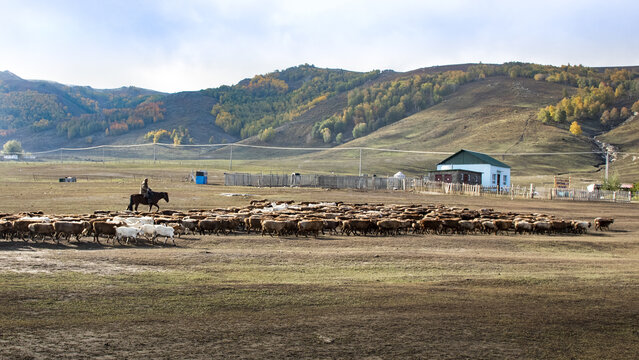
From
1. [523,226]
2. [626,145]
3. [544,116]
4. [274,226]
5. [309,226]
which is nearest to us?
[274,226]

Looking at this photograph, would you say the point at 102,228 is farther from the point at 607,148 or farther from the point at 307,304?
the point at 607,148

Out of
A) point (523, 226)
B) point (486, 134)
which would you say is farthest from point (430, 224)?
point (486, 134)

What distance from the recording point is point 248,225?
26906mm

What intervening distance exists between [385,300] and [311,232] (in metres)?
14.3

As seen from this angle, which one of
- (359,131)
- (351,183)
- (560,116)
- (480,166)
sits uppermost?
(560,116)

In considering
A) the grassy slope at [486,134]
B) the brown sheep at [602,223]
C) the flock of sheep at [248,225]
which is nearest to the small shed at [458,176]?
the grassy slope at [486,134]

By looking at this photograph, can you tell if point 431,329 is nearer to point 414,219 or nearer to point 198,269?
point 198,269

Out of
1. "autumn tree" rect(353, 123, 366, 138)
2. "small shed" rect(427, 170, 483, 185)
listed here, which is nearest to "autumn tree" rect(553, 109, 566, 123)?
"autumn tree" rect(353, 123, 366, 138)

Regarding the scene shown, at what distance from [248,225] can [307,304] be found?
1476cm

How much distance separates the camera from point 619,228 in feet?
117

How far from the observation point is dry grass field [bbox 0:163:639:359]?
1002 centimetres

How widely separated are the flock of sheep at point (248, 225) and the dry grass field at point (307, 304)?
3.88 ft

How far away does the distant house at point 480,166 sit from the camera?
8400 centimetres

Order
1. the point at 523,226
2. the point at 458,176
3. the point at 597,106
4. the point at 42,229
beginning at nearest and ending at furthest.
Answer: the point at 42,229 < the point at 523,226 < the point at 458,176 < the point at 597,106
